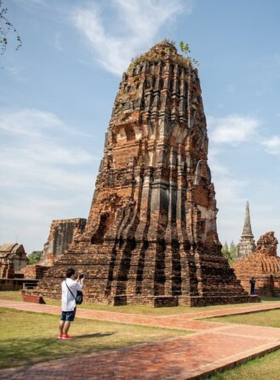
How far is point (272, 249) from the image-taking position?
3322 cm

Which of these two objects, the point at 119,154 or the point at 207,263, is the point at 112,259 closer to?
the point at 207,263

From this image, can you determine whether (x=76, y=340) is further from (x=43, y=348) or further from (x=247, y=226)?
(x=247, y=226)

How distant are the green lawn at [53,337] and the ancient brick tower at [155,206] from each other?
542 cm

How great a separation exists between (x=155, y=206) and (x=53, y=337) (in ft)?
38.7

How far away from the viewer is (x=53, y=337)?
7961 millimetres

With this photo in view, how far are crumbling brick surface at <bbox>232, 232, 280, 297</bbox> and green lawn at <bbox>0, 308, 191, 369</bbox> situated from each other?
2229 cm

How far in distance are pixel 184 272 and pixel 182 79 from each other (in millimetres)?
11261

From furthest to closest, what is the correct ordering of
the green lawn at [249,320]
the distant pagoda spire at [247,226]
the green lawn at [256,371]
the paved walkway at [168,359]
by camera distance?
1. the distant pagoda spire at [247,226]
2. the green lawn at [249,320]
3. the green lawn at [256,371]
4. the paved walkway at [168,359]

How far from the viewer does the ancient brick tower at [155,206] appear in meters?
16.9

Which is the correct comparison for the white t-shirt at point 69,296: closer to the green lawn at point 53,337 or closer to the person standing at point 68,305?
the person standing at point 68,305

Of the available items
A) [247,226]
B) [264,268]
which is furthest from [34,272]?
[247,226]

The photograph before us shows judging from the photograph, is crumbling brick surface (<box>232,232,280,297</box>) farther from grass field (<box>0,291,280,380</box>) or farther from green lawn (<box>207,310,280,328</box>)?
grass field (<box>0,291,280,380</box>)

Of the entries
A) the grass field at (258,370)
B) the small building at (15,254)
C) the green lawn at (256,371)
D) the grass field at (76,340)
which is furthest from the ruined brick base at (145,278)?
the small building at (15,254)

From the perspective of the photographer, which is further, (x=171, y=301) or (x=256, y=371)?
(x=171, y=301)
